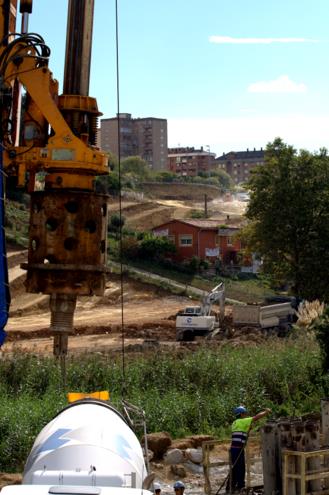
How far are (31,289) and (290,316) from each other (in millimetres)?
30627

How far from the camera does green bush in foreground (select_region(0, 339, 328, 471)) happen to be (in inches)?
850

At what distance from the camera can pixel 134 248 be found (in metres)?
68.0

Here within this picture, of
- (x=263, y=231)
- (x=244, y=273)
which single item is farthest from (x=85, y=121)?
(x=244, y=273)

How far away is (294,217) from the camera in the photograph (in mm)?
47219

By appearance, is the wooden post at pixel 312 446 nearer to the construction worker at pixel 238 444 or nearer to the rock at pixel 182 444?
the construction worker at pixel 238 444

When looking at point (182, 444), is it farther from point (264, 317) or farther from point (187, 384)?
point (264, 317)

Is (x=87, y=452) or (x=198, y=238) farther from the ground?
(x=87, y=452)

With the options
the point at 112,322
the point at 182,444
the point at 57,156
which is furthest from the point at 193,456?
the point at 112,322

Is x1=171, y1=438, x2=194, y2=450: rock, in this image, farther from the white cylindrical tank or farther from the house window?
the house window

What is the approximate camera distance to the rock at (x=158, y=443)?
18719 mm

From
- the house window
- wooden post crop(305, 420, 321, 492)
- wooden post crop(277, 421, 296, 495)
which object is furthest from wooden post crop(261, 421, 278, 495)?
the house window

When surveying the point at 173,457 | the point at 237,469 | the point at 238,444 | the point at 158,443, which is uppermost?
the point at 238,444

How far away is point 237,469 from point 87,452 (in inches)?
192

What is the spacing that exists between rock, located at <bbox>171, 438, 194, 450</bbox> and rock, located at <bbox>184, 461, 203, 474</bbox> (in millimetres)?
389
